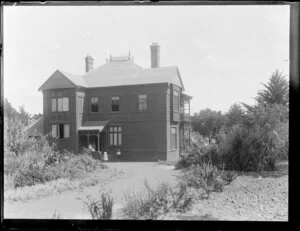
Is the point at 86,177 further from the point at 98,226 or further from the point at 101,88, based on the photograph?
the point at 101,88

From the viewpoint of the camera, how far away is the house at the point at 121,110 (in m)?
21.6

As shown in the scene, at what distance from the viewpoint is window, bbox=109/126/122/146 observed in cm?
2256

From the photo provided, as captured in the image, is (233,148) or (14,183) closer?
(14,183)

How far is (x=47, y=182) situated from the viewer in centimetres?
989

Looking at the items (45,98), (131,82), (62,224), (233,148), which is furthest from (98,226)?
(45,98)

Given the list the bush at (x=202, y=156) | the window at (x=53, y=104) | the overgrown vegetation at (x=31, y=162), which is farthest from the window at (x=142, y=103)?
the overgrown vegetation at (x=31, y=162)

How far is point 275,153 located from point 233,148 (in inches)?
70.1

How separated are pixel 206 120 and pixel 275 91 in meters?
9.59

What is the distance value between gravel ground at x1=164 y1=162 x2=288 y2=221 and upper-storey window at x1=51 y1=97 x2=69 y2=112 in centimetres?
Result: 1870

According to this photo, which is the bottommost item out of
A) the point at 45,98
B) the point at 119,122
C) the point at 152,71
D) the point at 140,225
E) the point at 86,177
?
the point at 86,177

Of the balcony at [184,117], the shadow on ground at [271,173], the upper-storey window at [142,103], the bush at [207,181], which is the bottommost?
the shadow on ground at [271,173]

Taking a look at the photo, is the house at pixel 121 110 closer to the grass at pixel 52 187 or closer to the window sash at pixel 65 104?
the window sash at pixel 65 104

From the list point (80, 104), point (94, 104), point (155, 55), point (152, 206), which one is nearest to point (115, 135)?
point (94, 104)

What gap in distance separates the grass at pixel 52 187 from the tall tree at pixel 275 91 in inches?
603
